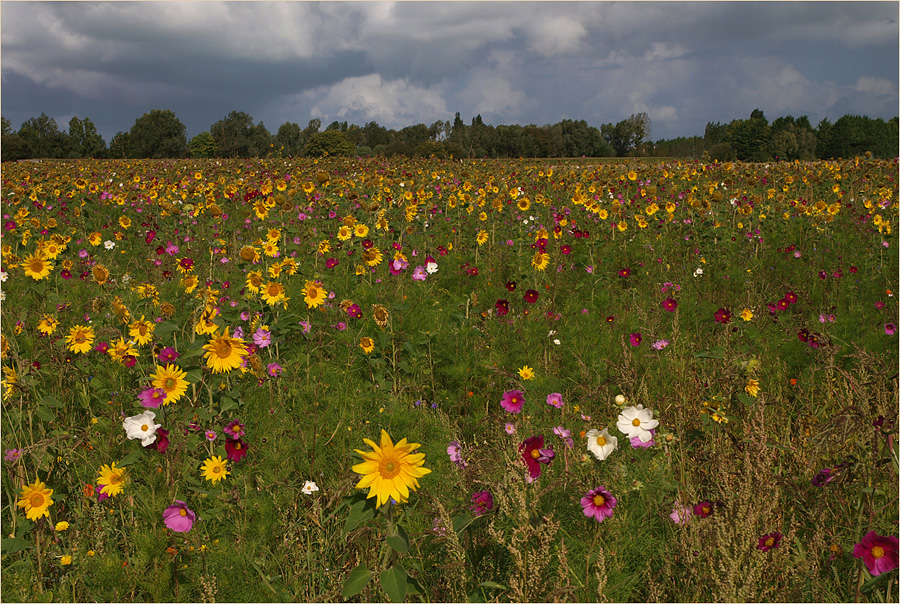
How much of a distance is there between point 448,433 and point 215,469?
3.45 ft

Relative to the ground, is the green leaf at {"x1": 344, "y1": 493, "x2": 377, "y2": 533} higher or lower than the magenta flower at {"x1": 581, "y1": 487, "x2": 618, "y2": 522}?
higher

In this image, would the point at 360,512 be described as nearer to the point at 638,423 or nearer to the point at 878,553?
the point at 638,423

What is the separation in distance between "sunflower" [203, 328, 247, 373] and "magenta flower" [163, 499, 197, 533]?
49 centimetres

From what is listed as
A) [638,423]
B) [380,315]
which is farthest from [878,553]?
[380,315]

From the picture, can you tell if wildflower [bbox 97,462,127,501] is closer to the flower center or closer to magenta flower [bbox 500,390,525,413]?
the flower center

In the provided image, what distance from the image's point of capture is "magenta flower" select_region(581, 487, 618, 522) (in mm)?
1590

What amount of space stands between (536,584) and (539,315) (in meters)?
2.48

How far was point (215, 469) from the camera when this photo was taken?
2203 mm

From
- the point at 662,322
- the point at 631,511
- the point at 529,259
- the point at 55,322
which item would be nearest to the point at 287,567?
the point at 631,511

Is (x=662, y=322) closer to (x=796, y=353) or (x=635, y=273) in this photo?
(x=796, y=353)

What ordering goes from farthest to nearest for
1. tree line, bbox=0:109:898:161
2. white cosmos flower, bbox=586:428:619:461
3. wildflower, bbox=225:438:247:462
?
1. tree line, bbox=0:109:898:161
2. wildflower, bbox=225:438:247:462
3. white cosmos flower, bbox=586:428:619:461

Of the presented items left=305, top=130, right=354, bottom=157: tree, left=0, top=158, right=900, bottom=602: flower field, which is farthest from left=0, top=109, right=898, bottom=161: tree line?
left=0, top=158, right=900, bottom=602: flower field

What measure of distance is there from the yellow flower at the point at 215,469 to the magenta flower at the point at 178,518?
34cm

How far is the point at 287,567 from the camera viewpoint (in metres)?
1.92
